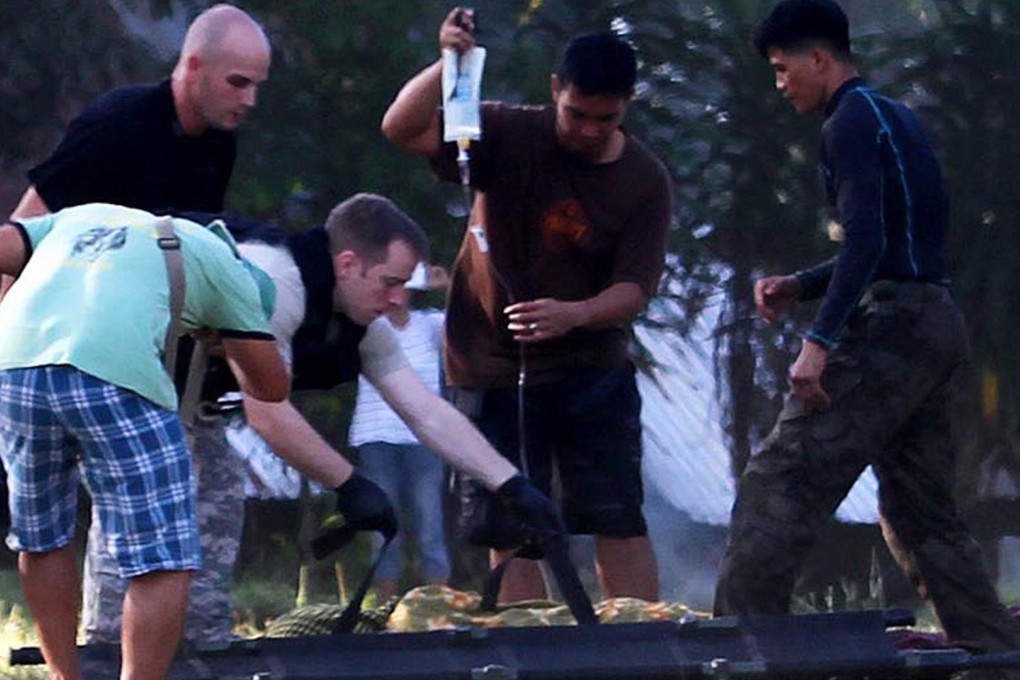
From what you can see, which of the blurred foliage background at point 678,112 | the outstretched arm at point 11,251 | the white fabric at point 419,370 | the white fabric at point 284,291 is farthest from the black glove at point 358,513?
the blurred foliage background at point 678,112

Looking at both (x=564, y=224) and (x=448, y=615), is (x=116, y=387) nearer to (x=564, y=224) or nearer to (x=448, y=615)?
(x=448, y=615)

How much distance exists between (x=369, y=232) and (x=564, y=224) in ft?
4.64

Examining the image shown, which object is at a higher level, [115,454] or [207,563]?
[115,454]

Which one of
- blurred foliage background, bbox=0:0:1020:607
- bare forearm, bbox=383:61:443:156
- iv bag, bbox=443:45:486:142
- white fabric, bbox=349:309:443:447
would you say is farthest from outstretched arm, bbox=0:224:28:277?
blurred foliage background, bbox=0:0:1020:607

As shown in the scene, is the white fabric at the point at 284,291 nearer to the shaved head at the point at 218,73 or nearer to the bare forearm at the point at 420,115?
the shaved head at the point at 218,73

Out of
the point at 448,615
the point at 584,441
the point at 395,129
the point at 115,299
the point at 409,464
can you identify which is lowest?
the point at 448,615

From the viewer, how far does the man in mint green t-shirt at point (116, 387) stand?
5352mm

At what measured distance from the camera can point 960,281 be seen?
1075cm

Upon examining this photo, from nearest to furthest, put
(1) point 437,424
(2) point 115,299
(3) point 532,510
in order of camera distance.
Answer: (2) point 115,299
(3) point 532,510
(1) point 437,424

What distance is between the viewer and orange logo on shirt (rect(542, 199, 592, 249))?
7.25 meters

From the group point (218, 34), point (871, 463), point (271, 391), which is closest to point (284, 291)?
point (271, 391)

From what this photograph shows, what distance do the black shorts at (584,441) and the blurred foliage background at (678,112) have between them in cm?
278

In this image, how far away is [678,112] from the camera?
414 inches

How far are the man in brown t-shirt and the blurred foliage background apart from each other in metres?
2.63
